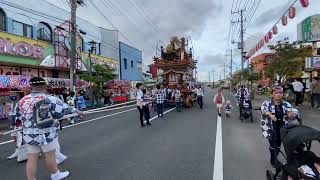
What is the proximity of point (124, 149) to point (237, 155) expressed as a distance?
2.91 metres

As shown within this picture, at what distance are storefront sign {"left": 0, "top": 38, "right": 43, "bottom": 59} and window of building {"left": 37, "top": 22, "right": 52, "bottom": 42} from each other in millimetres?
2046

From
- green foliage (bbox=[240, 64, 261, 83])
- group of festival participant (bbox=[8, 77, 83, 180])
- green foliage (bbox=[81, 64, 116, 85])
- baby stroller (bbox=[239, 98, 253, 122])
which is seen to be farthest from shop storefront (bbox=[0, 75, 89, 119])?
green foliage (bbox=[240, 64, 261, 83])

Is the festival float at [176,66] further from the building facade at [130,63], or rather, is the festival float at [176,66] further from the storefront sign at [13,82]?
the building facade at [130,63]

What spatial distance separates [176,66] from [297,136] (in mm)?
20872

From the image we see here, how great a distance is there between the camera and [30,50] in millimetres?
23719

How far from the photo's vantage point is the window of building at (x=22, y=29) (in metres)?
23.7

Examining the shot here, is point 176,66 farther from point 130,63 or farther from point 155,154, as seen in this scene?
point 130,63

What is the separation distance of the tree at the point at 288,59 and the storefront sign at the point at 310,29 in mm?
2347

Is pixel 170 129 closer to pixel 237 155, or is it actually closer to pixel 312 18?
pixel 237 155

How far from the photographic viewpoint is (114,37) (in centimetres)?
4281

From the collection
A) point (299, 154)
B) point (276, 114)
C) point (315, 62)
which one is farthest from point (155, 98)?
point (299, 154)

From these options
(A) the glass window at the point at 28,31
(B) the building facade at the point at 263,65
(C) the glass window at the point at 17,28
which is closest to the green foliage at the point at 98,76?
(A) the glass window at the point at 28,31

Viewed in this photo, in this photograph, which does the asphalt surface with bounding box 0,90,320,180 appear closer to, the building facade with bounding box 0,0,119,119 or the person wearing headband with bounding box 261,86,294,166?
the person wearing headband with bounding box 261,86,294,166

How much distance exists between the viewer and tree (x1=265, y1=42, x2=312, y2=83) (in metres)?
28.4
